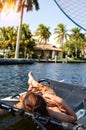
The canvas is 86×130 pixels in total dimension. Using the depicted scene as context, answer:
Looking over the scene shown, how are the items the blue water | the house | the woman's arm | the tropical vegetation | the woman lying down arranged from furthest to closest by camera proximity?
the house < the tropical vegetation < the blue water < the woman's arm < the woman lying down

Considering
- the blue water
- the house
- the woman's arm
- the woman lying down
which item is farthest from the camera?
the house

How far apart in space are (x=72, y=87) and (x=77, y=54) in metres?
95.5

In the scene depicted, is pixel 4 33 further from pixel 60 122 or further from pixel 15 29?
pixel 60 122

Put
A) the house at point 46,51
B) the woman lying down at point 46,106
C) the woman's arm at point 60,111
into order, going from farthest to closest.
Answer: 1. the house at point 46,51
2. the woman's arm at point 60,111
3. the woman lying down at point 46,106

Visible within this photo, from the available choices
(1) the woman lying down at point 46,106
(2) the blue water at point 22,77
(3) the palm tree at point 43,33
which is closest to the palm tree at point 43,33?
(3) the palm tree at point 43,33

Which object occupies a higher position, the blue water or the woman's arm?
the woman's arm

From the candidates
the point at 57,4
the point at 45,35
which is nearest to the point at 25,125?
the point at 57,4

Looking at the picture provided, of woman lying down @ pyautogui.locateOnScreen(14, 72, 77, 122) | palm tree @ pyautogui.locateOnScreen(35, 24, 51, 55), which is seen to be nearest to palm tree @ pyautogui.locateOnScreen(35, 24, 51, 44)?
palm tree @ pyautogui.locateOnScreen(35, 24, 51, 55)

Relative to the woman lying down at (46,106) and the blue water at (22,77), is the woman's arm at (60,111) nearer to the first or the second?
the woman lying down at (46,106)

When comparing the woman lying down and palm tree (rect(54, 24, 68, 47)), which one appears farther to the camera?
palm tree (rect(54, 24, 68, 47))

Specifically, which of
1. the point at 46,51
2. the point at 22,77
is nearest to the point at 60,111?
the point at 22,77

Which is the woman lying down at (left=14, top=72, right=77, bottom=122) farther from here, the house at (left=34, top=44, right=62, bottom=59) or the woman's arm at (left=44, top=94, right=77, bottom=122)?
the house at (left=34, top=44, right=62, bottom=59)

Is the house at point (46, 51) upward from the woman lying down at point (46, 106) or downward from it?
downward

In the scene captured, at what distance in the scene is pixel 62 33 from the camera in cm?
10662
